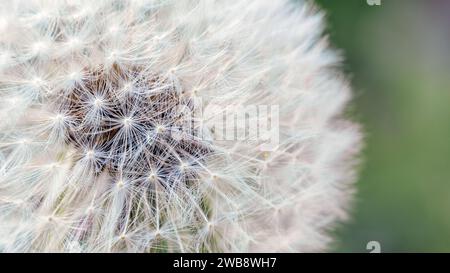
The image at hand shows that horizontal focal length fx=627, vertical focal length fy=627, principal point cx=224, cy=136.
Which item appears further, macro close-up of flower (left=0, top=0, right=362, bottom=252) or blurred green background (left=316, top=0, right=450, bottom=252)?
blurred green background (left=316, top=0, right=450, bottom=252)

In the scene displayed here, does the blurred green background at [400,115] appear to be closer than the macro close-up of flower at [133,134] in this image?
No

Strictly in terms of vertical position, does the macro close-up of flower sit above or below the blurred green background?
below

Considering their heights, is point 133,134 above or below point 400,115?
below

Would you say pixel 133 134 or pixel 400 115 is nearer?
pixel 133 134
